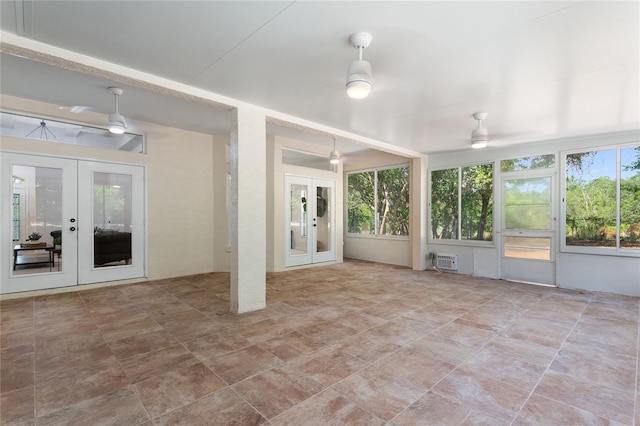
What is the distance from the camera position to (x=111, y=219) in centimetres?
521

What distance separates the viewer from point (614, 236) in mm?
5059

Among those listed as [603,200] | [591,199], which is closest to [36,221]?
[591,199]

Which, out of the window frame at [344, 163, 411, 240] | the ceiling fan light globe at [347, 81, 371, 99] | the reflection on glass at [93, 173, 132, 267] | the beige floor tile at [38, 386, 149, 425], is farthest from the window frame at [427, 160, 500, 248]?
the beige floor tile at [38, 386, 149, 425]

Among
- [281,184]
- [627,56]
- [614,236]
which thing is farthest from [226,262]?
[614,236]

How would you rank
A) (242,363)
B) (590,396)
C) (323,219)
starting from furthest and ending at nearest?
(323,219) < (242,363) < (590,396)

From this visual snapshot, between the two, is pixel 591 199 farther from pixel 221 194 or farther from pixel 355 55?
pixel 221 194

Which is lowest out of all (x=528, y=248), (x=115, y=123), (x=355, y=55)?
(x=528, y=248)

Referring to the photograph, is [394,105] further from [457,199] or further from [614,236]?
[614,236]

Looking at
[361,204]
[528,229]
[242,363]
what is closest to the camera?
[242,363]

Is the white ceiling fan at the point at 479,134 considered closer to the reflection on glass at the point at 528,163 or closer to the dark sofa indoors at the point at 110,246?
the reflection on glass at the point at 528,163

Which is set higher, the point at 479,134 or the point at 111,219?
the point at 479,134

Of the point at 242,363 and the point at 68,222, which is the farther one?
the point at 68,222

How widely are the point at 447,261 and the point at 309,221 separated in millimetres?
3251

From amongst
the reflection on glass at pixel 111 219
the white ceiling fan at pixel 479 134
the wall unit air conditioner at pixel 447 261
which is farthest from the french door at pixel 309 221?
the white ceiling fan at pixel 479 134
